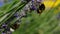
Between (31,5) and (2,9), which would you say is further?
(2,9)

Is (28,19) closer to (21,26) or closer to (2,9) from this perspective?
(21,26)

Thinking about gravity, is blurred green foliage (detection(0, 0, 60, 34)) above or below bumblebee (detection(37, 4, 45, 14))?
below

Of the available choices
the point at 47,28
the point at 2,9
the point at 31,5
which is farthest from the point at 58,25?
the point at 2,9

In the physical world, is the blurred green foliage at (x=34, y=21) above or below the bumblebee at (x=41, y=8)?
below

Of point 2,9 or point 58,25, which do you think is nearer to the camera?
point 58,25

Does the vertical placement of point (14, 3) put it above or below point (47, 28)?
above

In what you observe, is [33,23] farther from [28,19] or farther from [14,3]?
[14,3]

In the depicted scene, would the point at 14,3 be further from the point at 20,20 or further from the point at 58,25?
the point at 58,25

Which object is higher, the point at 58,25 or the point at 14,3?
the point at 14,3
